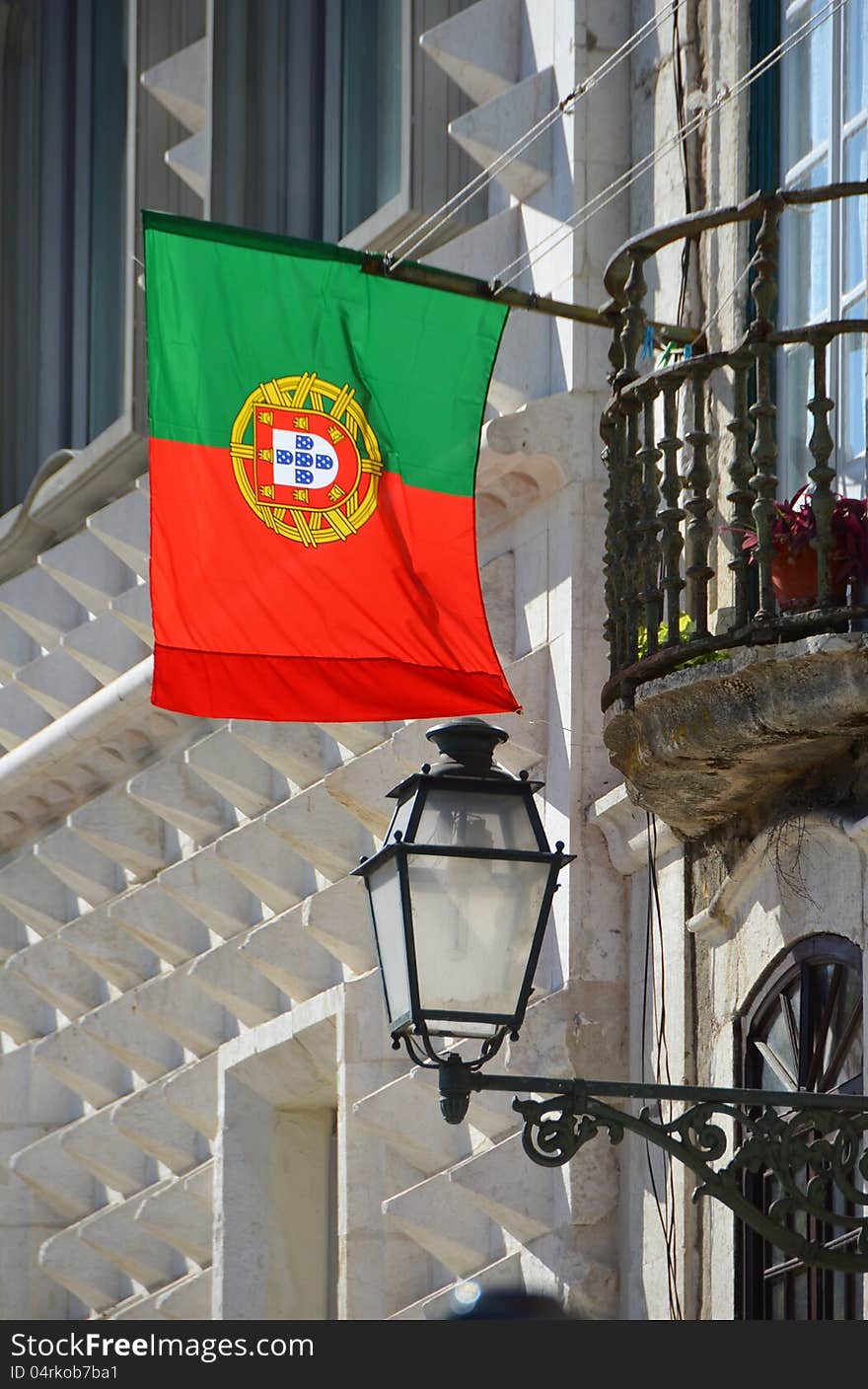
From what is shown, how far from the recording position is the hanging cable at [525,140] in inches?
391

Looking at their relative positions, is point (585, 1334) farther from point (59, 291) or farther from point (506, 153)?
point (59, 291)

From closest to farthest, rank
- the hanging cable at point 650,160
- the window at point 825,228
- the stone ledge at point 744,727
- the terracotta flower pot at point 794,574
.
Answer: the stone ledge at point 744,727
the terracotta flower pot at point 794,574
the window at point 825,228
the hanging cable at point 650,160

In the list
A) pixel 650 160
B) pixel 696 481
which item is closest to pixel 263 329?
pixel 696 481

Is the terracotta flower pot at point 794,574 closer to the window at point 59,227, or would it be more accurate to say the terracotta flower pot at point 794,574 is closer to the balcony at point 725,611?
the balcony at point 725,611

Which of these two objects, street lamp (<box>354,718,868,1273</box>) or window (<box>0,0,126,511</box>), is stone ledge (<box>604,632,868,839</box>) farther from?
window (<box>0,0,126,511</box>)

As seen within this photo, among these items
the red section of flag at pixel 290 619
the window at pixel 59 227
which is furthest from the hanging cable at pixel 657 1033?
the window at pixel 59 227

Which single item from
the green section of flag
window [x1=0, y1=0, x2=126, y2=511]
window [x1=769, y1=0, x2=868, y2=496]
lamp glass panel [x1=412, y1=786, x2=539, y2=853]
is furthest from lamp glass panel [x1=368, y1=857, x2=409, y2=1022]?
window [x1=0, y1=0, x2=126, y2=511]

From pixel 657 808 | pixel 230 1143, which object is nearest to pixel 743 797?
pixel 657 808

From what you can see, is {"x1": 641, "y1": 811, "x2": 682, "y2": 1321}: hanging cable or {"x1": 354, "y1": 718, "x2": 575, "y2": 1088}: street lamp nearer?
{"x1": 354, "y1": 718, "x2": 575, "y2": 1088}: street lamp

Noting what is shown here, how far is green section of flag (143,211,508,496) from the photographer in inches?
318

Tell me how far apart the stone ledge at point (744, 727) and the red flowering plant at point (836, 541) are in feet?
1.20

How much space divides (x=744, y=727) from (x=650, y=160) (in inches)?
127

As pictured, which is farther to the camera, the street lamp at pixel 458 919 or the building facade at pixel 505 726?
the building facade at pixel 505 726

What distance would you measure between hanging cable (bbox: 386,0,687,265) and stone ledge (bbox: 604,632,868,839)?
242 cm
